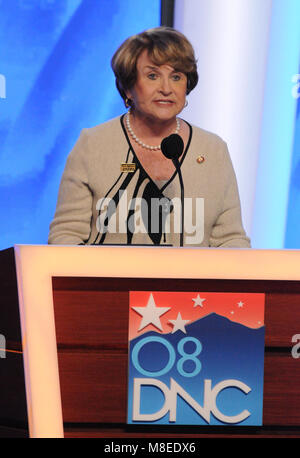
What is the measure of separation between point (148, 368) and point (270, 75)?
2.13 metres

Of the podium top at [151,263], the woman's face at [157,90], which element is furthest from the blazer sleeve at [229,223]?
the podium top at [151,263]

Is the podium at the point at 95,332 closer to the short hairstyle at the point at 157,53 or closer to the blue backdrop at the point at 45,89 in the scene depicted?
the short hairstyle at the point at 157,53

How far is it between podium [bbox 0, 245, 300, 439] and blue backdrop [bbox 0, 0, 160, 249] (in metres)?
1.75

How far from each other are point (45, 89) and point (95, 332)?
6.20 feet

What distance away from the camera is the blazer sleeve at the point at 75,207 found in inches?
57.4

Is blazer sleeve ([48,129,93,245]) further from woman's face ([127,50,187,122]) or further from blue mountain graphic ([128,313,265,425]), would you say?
blue mountain graphic ([128,313,265,425])

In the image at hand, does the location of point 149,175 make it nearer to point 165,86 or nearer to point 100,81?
point 165,86

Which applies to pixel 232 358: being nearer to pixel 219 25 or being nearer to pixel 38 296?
pixel 38 296

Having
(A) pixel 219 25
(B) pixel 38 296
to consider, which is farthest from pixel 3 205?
(B) pixel 38 296

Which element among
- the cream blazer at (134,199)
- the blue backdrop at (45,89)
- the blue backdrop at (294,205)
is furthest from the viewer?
the blue backdrop at (294,205)

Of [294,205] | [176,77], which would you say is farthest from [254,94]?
[176,77]

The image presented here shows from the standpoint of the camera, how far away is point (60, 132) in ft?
7.96

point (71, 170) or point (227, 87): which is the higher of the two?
→ point (227, 87)

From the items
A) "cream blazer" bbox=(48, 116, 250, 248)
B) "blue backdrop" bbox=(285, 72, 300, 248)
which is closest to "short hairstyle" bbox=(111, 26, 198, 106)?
"cream blazer" bbox=(48, 116, 250, 248)
